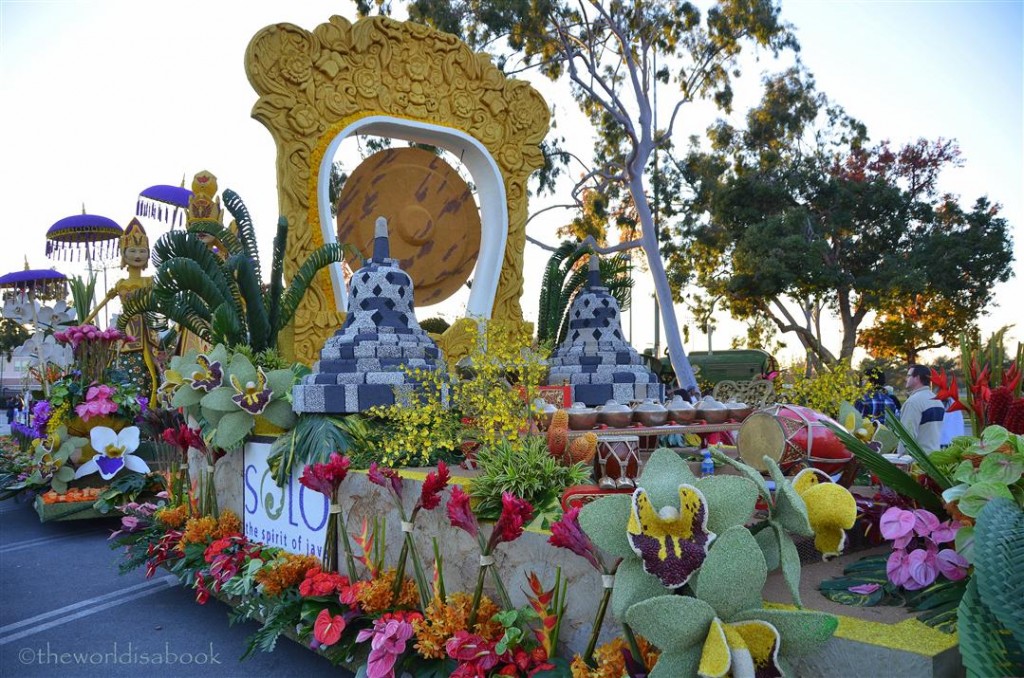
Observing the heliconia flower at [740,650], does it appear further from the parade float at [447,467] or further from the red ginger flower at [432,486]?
the red ginger flower at [432,486]

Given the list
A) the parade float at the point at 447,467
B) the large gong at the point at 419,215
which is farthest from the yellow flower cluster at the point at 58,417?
the large gong at the point at 419,215

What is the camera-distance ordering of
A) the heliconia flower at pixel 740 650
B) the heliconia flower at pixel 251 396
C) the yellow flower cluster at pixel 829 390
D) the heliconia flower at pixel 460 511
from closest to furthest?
1. the heliconia flower at pixel 740 650
2. the heliconia flower at pixel 460 511
3. the heliconia flower at pixel 251 396
4. the yellow flower cluster at pixel 829 390

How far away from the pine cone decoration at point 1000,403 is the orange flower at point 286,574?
3504 mm

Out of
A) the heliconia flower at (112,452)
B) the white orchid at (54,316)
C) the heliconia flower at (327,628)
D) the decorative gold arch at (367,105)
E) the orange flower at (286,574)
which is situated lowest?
the heliconia flower at (327,628)

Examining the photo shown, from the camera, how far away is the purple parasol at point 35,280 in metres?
18.0

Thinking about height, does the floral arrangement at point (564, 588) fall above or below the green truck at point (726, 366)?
below

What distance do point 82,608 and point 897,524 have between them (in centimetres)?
574

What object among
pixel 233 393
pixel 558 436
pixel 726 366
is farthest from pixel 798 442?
pixel 726 366

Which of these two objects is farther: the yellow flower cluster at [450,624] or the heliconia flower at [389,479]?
the heliconia flower at [389,479]

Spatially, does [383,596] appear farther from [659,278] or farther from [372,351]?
[659,278]

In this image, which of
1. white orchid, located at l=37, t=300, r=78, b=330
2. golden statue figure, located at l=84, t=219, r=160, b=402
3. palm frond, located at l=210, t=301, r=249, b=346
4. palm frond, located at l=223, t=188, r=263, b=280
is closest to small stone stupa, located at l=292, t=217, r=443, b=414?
palm frond, located at l=210, t=301, r=249, b=346

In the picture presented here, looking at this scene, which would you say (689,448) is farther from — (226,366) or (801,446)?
(226,366)

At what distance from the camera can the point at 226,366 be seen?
17.1 feet

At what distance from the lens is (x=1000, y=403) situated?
8.23ft
